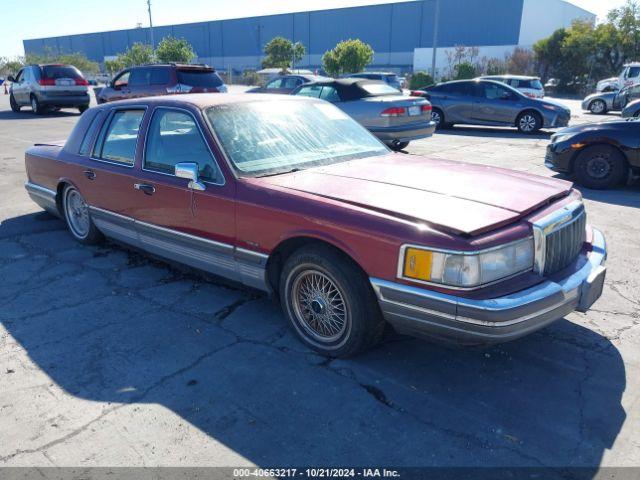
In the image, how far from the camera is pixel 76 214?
18.8 ft

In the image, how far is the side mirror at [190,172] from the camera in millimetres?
3756

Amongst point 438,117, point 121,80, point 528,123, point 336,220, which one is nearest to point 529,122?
point 528,123

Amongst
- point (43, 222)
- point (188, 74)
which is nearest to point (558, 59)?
point (188, 74)

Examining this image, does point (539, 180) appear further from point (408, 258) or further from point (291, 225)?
point (291, 225)

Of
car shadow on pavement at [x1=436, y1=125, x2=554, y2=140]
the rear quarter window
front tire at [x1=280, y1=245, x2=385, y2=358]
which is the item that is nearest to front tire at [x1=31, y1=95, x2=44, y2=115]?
car shadow on pavement at [x1=436, y1=125, x2=554, y2=140]

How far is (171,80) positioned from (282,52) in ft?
168

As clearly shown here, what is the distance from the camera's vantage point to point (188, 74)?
14094mm

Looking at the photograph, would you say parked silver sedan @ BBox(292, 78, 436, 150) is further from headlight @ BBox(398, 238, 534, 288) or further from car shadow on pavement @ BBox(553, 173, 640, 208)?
headlight @ BBox(398, 238, 534, 288)

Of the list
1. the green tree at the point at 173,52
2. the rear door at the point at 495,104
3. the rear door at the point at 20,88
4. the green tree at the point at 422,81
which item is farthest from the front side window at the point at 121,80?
the green tree at the point at 173,52

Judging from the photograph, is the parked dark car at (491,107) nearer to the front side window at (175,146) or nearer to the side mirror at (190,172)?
the front side window at (175,146)

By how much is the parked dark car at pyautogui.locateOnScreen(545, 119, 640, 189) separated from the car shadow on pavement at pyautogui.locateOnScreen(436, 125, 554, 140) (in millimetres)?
6300

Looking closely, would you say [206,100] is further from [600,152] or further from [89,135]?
[600,152]

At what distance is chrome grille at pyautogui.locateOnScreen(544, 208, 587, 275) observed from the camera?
10.2 ft

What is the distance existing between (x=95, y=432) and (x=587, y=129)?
7799 millimetres
